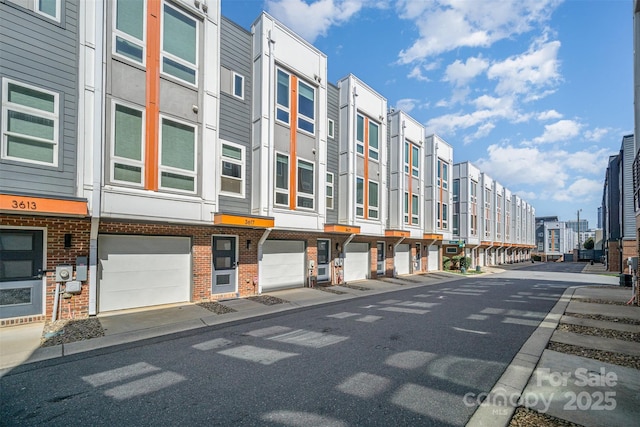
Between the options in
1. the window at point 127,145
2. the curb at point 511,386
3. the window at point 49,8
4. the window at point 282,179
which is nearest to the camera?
the curb at point 511,386

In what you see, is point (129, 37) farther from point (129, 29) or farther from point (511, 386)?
point (511, 386)

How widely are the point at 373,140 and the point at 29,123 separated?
16013mm

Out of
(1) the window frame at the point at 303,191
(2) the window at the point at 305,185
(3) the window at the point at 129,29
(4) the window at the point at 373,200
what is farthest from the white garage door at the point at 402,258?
(3) the window at the point at 129,29

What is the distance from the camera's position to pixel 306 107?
48.7 ft

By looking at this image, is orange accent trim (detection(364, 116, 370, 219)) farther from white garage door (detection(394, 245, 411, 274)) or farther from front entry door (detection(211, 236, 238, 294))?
front entry door (detection(211, 236, 238, 294))

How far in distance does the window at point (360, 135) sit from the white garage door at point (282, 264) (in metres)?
6.92

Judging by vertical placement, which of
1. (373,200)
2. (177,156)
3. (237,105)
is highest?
(237,105)

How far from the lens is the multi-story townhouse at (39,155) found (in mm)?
7496

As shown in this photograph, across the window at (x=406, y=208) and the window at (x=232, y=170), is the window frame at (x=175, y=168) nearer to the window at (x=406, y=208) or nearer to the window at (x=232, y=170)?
the window at (x=232, y=170)

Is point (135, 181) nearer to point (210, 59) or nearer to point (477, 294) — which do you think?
point (210, 59)

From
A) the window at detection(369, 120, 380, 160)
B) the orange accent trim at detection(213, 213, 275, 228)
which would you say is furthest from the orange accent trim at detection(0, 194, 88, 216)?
the window at detection(369, 120, 380, 160)

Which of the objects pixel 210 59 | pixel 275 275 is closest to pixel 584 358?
pixel 275 275

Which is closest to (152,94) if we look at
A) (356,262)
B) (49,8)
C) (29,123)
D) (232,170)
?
(49,8)

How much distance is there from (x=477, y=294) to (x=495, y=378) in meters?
10.4
